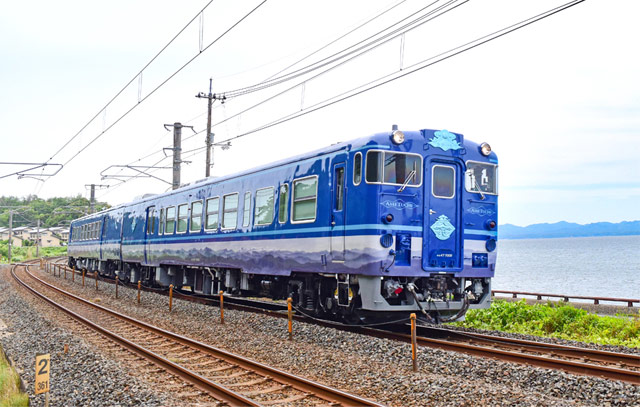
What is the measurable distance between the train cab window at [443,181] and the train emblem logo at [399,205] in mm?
565

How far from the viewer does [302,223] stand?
39.9 feet

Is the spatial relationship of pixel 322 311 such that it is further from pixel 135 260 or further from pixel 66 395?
pixel 135 260

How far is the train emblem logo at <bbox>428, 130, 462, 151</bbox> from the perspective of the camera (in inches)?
440

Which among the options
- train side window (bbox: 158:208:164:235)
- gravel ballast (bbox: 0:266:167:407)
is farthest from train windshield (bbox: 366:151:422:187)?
train side window (bbox: 158:208:164:235)

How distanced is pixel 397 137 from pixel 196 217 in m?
8.77

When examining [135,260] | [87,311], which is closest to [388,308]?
[87,311]

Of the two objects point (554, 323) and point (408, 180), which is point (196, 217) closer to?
point (408, 180)

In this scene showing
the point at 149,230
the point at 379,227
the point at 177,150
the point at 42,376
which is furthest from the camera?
the point at 177,150

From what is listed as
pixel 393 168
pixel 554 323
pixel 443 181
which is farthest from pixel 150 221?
pixel 554 323

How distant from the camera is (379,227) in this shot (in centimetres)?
1030

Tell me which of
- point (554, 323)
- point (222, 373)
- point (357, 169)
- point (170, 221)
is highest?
point (357, 169)

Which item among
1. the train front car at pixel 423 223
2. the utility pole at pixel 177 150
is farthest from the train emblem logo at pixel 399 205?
the utility pole at pixel 177 150

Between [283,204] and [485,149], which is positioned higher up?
[485,149]

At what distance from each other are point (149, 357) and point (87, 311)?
804 centimetres
